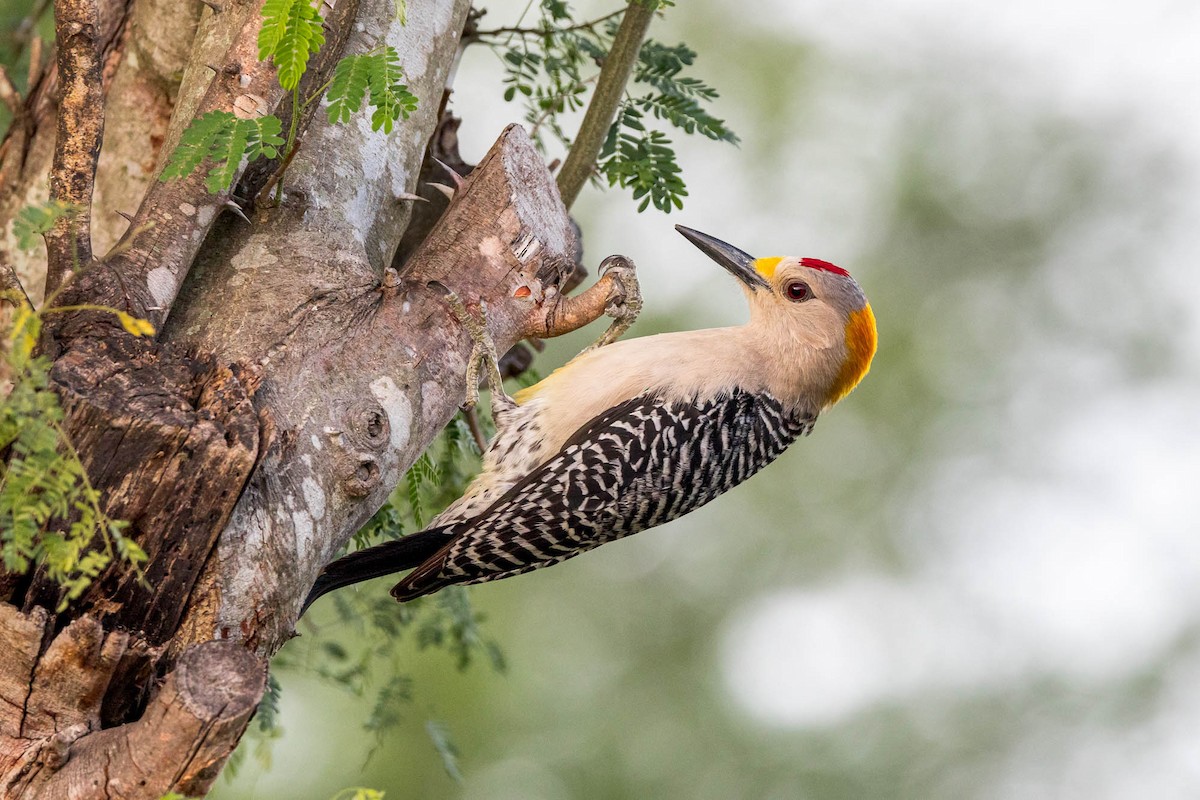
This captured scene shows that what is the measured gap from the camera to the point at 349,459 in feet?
9.84

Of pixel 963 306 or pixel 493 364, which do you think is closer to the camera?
pixel 493 364

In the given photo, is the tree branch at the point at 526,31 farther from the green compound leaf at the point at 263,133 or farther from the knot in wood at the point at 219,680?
the knot in wood at the point at 219,680

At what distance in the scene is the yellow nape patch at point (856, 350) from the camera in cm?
442

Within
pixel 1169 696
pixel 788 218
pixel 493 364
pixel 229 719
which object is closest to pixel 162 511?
pixel 229 719

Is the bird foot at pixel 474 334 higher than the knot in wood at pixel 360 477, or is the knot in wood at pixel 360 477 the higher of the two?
the bird foot at pixel 474 334

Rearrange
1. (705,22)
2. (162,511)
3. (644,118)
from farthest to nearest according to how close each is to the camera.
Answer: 1. (705,22)
2. (644,118)
3. (162,511)

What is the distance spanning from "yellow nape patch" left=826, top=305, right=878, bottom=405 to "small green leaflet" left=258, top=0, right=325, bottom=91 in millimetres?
2318

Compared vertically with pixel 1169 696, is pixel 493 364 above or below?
above

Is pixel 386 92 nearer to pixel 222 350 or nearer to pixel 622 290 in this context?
pixel 222 350

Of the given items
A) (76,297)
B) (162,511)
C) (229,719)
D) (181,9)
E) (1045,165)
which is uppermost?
(1045,165)

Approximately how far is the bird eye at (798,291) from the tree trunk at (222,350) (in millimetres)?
824

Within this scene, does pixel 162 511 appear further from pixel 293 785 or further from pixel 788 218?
pixel 788 218

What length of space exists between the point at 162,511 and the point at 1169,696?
1317 centimetres

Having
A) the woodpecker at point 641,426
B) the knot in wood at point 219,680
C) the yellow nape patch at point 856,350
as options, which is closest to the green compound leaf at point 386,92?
the woodpecker at point 641,426
